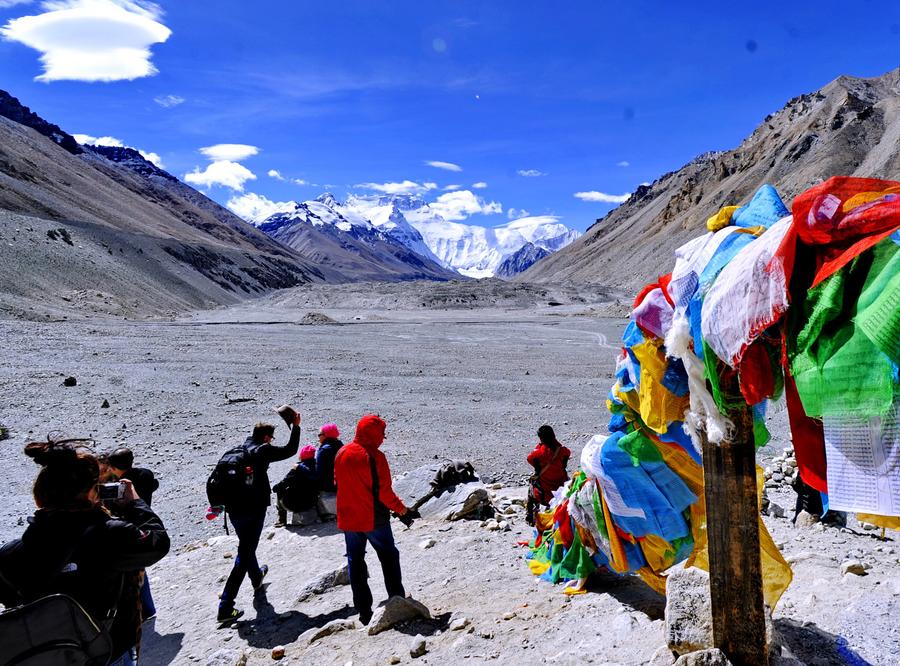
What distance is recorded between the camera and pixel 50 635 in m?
2.40


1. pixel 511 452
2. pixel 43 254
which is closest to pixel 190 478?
pixel 511 452

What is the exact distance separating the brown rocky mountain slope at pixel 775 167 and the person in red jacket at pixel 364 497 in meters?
79.2

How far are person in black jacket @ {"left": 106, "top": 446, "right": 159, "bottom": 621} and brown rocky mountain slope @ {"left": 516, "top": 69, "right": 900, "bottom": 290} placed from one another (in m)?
79.9

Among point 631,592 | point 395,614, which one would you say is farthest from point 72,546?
point 631,592

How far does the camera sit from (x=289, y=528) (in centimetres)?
775

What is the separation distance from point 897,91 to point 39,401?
138762 mm

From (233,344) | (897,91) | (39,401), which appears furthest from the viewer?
(897,91)

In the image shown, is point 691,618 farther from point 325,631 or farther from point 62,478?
point 62,478

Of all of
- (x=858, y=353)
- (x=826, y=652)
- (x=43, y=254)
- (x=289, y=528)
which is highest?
(x=43, y=254)

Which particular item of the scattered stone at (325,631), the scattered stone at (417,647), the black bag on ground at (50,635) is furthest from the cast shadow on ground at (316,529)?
the black bag on ground at (50,635)

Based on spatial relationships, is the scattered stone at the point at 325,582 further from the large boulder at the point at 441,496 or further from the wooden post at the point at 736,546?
the wooden post at the point at 736,546

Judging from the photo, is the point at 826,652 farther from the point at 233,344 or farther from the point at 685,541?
the point at 233,344

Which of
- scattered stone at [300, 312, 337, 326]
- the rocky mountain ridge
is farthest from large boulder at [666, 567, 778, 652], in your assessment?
scattered stone at [300, 312, 337, 326]

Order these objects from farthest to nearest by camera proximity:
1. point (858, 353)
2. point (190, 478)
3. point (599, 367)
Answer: point (599, 367), point (190, 478), point (858, 353)
